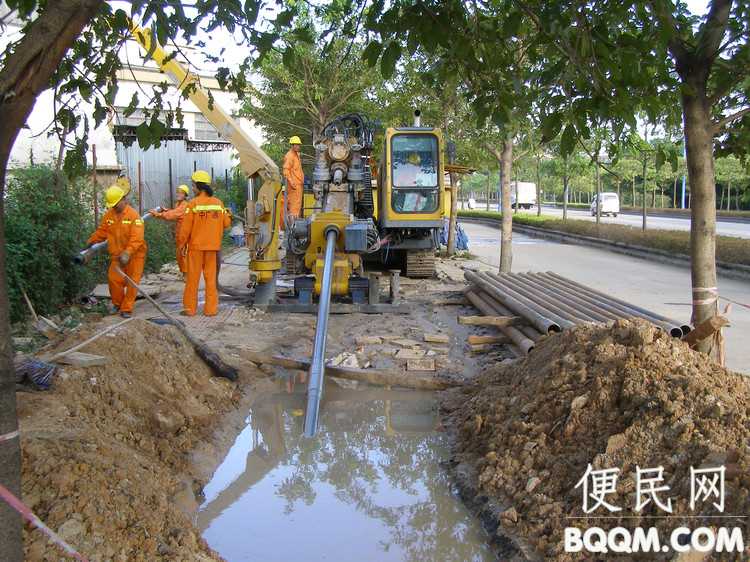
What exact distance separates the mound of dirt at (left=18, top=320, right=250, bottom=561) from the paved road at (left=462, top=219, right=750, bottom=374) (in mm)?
5774

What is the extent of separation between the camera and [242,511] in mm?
4668

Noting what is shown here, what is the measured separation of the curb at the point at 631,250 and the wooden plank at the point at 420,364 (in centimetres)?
1038

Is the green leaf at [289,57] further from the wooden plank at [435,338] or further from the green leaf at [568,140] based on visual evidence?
the wooden plank at [435,338]

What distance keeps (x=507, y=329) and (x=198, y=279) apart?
4.20m

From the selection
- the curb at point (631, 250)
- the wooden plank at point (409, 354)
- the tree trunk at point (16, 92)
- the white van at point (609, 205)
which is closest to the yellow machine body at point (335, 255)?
the wooden plank at point (409, 354)

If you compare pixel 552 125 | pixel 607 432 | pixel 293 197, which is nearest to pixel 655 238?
pixel 293 197

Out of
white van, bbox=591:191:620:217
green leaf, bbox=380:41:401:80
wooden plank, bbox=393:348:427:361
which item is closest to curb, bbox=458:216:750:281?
wooden plank, bbox=393:348:427:361

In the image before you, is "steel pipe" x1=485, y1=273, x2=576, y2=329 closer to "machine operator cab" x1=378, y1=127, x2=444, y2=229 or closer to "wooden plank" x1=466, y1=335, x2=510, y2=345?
"wooden plank" x1=466, y1=335, x2=510, y2=345

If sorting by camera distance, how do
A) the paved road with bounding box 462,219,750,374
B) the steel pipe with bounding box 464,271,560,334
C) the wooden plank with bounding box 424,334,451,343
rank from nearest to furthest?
the steel pipe with bounding box 464,271,560,334 → the wooden plank with bounding box 424,334,451,343 → the paved road with bounding box 462,219,750,374

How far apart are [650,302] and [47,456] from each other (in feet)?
34.7

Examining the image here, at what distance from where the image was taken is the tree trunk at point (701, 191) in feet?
15.7

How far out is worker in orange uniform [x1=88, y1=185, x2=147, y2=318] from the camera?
29.7 ft

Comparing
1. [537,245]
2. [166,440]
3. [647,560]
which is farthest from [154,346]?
[537,245]

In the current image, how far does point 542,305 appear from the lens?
345 inches
